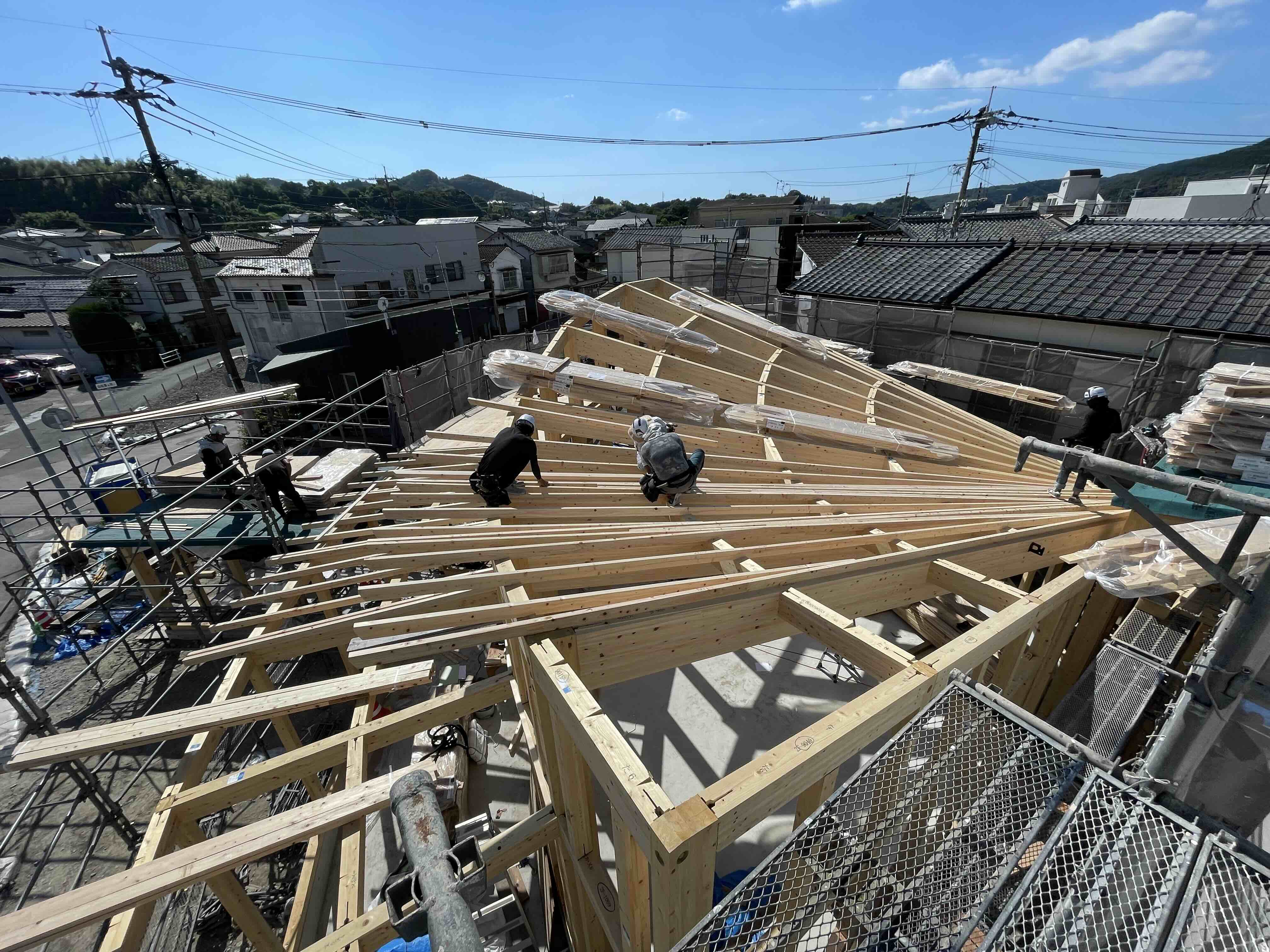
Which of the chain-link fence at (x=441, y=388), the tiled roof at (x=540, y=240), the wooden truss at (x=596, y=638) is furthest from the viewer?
the tiled roof at (x=540, y=240)

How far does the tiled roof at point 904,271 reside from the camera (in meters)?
13.9

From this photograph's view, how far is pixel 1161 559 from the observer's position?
3861 mm

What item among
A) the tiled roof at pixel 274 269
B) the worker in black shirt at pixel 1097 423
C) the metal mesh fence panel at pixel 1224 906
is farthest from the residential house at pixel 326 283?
the metal mesh fence panel at pixel 1224 906

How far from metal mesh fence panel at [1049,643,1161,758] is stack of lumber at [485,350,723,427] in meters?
5.00

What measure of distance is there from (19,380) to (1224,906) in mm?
43944

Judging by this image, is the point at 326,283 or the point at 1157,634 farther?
the point at 326,283

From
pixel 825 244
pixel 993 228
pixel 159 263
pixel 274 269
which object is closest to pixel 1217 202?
pixel 993 228

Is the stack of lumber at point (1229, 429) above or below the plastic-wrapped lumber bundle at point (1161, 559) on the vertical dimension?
above

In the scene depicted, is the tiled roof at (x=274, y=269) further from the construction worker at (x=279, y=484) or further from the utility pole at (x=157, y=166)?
the construction worker at (x=279, y=484)

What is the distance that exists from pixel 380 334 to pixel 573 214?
328 feet

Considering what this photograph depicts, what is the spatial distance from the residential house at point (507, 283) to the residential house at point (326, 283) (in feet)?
12.4

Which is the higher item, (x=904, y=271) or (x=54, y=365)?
(x=904, y=271)

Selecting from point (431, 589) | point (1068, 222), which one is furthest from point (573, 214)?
point (431, 589)

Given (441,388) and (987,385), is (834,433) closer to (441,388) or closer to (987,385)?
(987,385)
